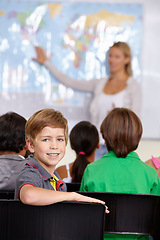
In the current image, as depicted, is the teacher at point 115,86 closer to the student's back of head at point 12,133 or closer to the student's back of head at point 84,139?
the student's back of head at point 84,139

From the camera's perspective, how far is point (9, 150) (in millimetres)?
2049

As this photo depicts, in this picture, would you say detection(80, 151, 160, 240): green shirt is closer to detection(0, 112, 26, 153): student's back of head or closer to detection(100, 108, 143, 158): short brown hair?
detection(100, 108, 143, 158): short brown hair

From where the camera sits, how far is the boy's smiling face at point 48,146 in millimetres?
1433

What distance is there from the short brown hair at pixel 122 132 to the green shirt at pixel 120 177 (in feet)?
0.15

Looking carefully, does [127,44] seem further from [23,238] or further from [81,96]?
[23,238]

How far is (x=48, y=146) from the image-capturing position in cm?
144

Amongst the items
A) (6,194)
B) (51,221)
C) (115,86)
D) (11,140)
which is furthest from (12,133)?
(115,86)

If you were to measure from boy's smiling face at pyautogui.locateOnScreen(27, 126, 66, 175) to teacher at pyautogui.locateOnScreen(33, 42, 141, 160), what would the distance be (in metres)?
Answer: 3.11

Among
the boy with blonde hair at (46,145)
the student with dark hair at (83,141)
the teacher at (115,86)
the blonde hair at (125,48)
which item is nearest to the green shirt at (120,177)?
the boy with blonde hair at (46,145)

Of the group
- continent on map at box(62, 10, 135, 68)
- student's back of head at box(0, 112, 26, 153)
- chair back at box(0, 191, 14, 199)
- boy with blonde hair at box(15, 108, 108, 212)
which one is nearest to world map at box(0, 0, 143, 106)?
continent on map at box(62, 10, 135, 68)

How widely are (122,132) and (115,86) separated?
2.89 metres

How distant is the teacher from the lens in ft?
14.9

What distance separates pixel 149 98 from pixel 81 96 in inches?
32.5

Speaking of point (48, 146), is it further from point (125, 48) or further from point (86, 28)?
point (86, 28)
